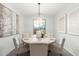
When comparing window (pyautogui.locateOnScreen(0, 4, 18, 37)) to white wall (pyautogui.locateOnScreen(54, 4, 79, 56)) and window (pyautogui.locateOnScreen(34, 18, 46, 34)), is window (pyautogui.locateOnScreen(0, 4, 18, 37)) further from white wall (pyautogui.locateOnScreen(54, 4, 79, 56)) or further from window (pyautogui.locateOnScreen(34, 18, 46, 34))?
white wall (pyautogui.locateOnScreen(54, 4, 79, 56))

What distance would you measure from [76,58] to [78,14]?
7.92 ft

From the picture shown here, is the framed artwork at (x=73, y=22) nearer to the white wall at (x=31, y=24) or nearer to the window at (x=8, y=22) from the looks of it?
the white wall at (x=31, y=24)

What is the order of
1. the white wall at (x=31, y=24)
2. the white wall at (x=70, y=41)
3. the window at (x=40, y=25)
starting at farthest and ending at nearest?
1. the white wall at (x=31, y=24)
2. the window at (x=40, y=25)
3. the white wall at (x=70, y=41)

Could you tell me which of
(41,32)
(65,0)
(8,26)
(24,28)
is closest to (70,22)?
(41,32)

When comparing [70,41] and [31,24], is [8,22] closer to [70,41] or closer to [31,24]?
[31,24]

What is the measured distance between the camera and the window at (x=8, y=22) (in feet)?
10.0

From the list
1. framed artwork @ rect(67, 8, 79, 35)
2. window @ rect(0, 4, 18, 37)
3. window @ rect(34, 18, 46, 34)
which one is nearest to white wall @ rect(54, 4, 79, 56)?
framed artwork @ rect(67, 8, 79, 35)

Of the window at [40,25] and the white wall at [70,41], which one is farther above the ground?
the window at [40,25]

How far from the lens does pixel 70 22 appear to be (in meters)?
3.63

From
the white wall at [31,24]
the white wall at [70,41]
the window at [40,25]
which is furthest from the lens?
the white wall at [31,24]

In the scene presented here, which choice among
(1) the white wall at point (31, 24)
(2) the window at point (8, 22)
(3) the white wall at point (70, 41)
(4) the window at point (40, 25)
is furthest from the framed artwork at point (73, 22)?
(2) the window at point (8, 22)

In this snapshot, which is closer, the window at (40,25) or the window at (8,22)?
the window at (8,22)

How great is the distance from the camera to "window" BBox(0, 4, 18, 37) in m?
3.06

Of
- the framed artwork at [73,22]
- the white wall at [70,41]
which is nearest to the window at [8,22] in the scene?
the white wall at [70,41]
